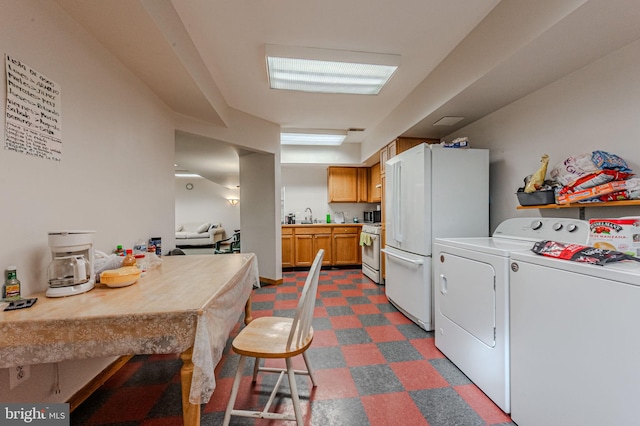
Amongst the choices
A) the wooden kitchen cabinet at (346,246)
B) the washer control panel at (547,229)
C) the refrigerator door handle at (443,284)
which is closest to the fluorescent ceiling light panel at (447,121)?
the washer control panel at (547,229)

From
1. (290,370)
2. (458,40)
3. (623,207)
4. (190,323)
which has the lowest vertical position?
(290,370)

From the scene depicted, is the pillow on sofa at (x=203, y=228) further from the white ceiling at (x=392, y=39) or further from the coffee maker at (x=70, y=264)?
the coffee maker at (x=70, y=264)

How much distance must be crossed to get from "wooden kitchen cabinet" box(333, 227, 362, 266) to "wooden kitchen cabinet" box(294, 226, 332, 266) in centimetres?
18

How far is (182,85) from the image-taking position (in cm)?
213

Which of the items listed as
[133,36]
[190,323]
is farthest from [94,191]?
[190,323]

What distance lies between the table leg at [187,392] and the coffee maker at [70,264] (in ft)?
2.29

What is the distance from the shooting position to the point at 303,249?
493 cm

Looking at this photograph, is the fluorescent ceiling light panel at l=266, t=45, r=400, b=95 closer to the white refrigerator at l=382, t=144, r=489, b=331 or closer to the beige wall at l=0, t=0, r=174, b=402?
the white refrigerator at l=382, t=144, r=489, b=331

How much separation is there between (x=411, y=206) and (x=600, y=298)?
1677mm

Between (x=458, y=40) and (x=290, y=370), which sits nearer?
(x=290, y=370)

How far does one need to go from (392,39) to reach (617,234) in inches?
77.2

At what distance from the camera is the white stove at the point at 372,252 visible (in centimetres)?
404

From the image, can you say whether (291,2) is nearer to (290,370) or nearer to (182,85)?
(182,85)

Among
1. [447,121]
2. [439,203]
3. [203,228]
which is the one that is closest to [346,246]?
[439,203]
